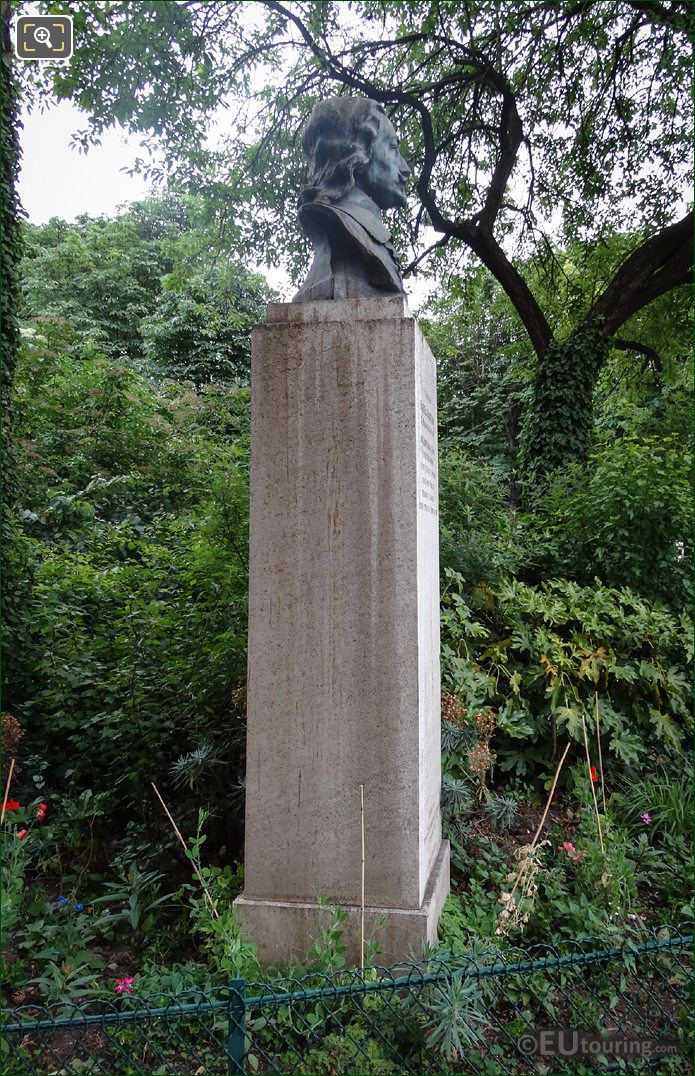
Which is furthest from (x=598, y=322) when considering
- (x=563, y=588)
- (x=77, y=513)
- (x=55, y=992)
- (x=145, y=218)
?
(x=145, y=218)

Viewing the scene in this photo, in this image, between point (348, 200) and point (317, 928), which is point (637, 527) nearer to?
point (348, 200)

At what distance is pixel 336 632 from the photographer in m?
3.38

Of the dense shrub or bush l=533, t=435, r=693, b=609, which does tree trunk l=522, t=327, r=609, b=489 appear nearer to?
bush l=533, t=435, r=693, b=609

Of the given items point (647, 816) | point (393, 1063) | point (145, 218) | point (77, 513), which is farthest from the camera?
point (145, 218)

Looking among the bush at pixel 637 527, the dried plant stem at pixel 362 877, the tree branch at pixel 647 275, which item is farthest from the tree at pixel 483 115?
the dried plant stem at pixel 362 877

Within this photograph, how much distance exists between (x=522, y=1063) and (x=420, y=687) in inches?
56.7

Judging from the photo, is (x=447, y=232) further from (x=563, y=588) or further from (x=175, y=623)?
(x=175, y=623)

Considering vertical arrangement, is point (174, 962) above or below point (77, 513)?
below

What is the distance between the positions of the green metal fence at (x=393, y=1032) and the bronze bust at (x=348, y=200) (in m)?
2.85

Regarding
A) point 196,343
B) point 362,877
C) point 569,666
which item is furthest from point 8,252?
point 196,343

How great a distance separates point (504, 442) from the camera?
54.9ft

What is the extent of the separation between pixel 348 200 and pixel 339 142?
28cm

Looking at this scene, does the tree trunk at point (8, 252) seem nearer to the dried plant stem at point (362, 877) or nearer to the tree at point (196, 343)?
the dried plant stem at point (362, 877)

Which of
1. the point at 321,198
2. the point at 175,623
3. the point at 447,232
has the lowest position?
the point at 175,623
